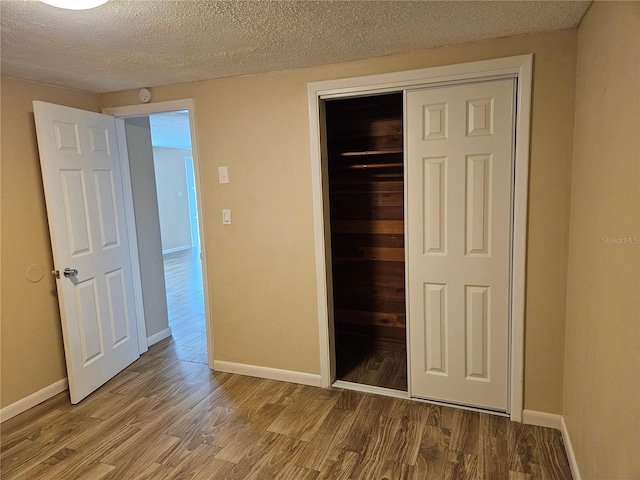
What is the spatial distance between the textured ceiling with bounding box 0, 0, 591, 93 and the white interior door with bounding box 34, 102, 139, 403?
0.44 metres

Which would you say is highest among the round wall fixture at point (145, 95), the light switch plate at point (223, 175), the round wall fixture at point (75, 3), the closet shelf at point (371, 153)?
the round wall fixture at point (145, 95)

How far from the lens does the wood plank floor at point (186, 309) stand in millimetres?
3604

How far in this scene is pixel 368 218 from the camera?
A: 11.3 ft

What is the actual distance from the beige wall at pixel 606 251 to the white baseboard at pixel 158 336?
3.29 meters

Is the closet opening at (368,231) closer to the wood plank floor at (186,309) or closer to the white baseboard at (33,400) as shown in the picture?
the wood plank floor at (186,309)

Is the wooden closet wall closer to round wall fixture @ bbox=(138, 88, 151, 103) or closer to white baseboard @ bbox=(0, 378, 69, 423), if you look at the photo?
round wall fixture @ bbox=(138, 88, 151, 103)

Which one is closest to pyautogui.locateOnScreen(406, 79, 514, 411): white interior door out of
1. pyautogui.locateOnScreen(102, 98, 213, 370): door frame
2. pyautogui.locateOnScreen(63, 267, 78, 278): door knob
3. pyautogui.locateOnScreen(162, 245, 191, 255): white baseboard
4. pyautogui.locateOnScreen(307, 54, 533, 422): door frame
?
pyautogui.locateOnScreen(307, 54, 533, 422): door frame

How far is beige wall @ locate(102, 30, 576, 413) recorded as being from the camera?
6.95ft

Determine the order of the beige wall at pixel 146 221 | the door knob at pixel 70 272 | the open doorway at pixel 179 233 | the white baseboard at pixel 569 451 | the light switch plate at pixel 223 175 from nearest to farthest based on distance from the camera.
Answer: the white baseboard at pixel 569 451 < the door knob at pixel 70 272 < the light switch plate at pixel 223 175 < the beige wall at pixel 146 221 < the open doorway at pixel 179 233

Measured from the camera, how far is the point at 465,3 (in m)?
1.71

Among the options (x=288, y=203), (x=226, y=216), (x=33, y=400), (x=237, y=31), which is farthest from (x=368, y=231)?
(x=33, y=400)

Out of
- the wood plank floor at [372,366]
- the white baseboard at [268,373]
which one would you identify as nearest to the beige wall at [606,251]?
the wood plank floor at [372,366]

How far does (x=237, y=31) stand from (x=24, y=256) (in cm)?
204

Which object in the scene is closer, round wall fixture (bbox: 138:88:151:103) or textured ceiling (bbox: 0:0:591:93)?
textured ceiling (bbox: 0:0:591:93)
